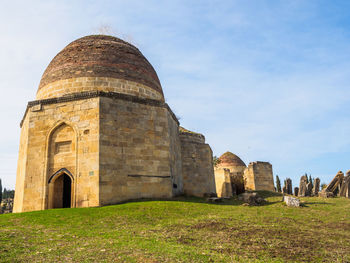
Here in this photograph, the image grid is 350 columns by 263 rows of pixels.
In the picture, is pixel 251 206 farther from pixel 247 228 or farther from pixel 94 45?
pixel 94 45

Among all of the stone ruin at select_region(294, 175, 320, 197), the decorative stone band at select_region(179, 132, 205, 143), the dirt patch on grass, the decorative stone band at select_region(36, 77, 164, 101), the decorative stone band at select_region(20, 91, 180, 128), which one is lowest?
the dirt patch on grass

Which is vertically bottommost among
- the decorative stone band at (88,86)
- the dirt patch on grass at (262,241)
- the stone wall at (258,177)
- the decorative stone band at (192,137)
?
the dirt patch on grass at (262,241)

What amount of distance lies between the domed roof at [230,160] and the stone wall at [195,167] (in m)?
15.0

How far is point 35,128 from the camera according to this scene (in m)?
12.9

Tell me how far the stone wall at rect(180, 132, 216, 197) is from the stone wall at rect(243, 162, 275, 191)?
9.57 meters

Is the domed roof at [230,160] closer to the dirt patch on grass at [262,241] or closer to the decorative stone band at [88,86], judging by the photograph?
the decorative stone band at [88,86]

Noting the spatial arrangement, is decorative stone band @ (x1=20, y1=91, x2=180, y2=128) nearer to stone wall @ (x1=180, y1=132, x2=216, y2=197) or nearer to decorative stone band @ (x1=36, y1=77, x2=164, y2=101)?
decorative stone band @ (x1=36, y1=77, x2=164, y2=101)

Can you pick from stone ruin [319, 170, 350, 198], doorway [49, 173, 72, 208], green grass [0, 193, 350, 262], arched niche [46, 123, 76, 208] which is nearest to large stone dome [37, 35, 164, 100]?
arched niche [46, 123, 76, 208]

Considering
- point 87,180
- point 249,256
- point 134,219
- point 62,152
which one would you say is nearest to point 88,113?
point 62,152

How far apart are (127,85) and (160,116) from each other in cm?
219

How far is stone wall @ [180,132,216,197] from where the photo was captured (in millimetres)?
17094

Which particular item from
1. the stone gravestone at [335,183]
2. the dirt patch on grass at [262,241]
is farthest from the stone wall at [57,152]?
the stone gravestone at [335,183]

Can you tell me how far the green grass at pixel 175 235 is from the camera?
18.6 feet

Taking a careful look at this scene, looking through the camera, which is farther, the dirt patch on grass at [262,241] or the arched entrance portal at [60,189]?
the arched entrance portal at [60,189]
